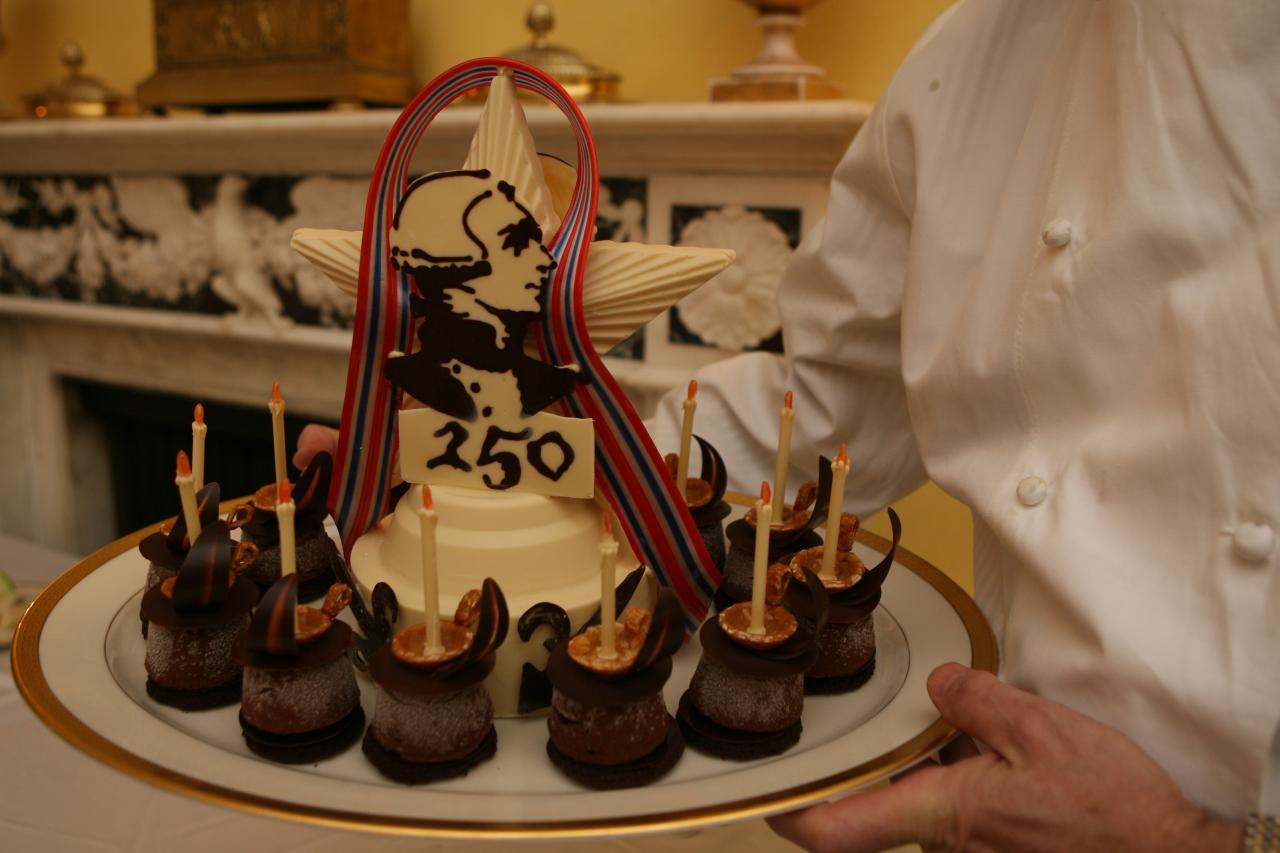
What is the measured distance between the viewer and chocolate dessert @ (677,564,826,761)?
574 mm

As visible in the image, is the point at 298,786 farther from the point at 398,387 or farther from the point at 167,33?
the point at 167,33

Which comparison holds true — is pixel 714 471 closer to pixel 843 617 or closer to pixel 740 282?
pixel 843 617

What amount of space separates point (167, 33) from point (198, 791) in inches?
66.7

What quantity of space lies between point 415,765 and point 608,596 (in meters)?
0.14

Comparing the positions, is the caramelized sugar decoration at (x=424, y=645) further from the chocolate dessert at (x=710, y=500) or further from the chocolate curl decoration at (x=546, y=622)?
the chocolate dessert at (x=710, y=500)

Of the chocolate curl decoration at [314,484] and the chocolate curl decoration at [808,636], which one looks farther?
the chocolate curl decoration at [314,484]

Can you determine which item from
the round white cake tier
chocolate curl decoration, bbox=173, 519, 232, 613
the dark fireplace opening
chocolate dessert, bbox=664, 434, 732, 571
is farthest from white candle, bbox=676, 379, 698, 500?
the dark fireplace opening

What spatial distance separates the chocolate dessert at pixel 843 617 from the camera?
628mm

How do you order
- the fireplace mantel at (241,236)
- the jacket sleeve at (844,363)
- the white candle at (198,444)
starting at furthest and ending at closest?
the fireplace mantel at (241,236) → the jacket sleeve at (844,363) → the white candle at (198,444)

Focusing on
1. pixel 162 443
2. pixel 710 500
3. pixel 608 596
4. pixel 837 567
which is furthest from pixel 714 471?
pixel 162 443

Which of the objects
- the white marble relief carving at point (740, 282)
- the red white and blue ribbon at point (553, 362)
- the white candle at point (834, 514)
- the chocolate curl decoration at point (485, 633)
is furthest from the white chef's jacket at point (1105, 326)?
the white marble relief carving at point (740, 282)

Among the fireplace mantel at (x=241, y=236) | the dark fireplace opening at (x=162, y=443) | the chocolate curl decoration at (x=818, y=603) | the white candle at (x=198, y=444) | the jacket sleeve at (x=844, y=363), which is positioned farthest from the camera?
the dark fireplace opening at (x=162, y=443)

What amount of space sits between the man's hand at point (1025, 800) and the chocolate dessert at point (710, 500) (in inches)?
10.4

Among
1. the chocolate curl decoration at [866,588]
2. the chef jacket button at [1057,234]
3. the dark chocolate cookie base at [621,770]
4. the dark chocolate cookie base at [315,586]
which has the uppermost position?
the chef jacket button at [1057,234]
